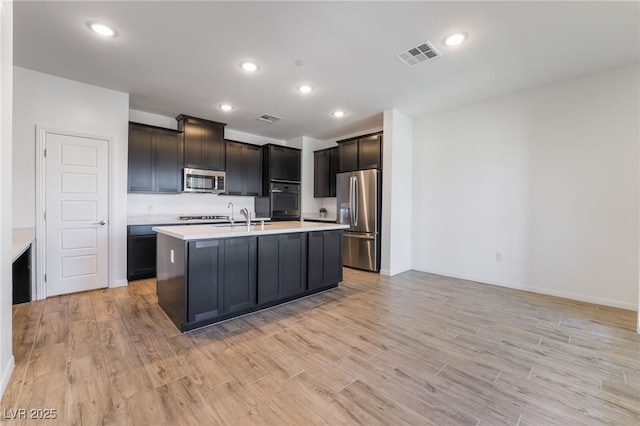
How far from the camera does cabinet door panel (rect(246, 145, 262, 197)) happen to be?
19.2 feet

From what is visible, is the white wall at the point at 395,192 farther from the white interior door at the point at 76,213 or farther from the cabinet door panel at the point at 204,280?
the white interior door at the point at 76,213

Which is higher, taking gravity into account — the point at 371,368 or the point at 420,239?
the point at 420,239

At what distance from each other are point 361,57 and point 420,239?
3.34m

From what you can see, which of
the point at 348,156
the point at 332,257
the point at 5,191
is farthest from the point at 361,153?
the point at 5,191

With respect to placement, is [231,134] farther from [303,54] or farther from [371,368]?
[371,368]

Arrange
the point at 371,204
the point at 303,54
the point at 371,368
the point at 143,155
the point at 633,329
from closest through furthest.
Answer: the point at 371,368, the point at 633,329, the point at 303,54, the point at 143,155, the point at 371,204

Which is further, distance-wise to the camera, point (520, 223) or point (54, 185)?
point (520, 223)

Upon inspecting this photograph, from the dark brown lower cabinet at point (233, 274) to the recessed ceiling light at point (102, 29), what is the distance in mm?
2034

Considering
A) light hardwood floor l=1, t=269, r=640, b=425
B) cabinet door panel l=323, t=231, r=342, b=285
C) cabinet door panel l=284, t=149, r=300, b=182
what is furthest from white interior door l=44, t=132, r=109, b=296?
cabinet door panel l=284, t=149, r=300, b=182

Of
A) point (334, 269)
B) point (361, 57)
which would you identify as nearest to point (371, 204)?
point (334, 269)

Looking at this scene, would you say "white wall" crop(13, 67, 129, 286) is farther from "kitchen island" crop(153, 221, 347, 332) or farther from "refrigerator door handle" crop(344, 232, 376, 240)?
"refrigerator door handle" crop(344, 232, 376, 240)

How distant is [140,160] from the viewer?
4.42 m

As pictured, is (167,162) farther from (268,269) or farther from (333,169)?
(333,169)

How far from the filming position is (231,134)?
598 cm
